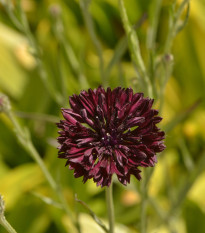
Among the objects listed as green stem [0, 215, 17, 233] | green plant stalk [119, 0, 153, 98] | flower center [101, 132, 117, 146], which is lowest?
green stem [0, 215, 17, 233]

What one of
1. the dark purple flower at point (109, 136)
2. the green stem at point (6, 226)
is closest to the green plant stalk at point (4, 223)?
the green stem at point (6, 226)

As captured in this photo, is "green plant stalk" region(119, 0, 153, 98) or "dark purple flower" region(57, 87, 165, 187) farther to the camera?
"green plant stalk" region(119, 0, 153, 98)

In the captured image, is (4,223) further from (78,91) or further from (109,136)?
(78,91)

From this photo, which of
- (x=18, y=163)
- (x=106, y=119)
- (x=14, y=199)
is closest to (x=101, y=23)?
(x=18, y=163)

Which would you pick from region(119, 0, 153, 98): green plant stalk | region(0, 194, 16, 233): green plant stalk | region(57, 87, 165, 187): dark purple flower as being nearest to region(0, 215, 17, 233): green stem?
region(0, 194, 16, 233): green plant stalk

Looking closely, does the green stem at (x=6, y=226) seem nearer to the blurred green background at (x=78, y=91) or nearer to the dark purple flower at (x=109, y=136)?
the dark purple flower at (x=109, y=136)

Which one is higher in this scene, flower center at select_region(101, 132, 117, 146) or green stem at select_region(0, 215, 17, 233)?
flower center at select_region(101, 132, 117, 146)

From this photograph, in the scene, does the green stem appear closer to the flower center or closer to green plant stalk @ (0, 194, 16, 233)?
green plant stalk @ (0, 194, 16, 233)

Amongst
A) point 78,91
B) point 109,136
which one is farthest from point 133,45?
point 78,91
